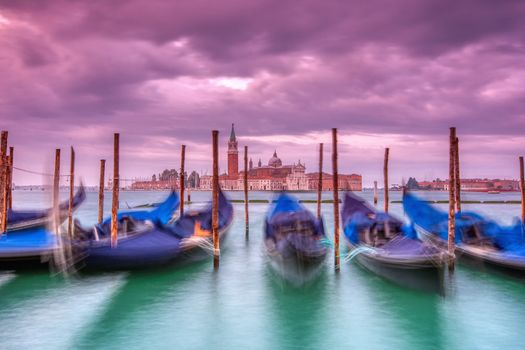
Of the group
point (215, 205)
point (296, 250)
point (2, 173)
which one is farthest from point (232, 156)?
point (296, 250)

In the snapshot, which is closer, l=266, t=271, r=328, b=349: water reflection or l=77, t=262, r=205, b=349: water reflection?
l=266, t=271, r=328, b=349: water reflection

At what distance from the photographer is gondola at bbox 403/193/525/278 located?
28.0 feet

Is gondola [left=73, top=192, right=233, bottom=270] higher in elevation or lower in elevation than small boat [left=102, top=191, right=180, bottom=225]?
lower

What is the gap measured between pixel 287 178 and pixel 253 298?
363 feet

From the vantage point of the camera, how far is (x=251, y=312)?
711 cm

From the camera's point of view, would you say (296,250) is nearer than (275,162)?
Yes

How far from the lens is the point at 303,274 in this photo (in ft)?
26.5

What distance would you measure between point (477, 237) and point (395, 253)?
387 centimetres

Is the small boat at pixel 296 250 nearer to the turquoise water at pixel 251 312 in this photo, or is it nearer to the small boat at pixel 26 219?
the turquoise water at pixel 251 312

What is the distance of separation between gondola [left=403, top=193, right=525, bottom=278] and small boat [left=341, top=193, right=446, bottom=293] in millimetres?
1601

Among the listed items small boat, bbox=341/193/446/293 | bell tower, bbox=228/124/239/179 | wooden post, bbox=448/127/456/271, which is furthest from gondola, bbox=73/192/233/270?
bell tower, bbox=228/124/239/179

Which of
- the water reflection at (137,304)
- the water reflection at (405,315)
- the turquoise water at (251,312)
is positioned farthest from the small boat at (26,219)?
the water reflection at (405,315)

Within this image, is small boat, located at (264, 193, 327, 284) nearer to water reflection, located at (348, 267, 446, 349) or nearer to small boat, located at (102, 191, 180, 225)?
water reflection, located at (348, 267, 446, 349)

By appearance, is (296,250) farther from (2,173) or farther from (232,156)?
(232,156)
